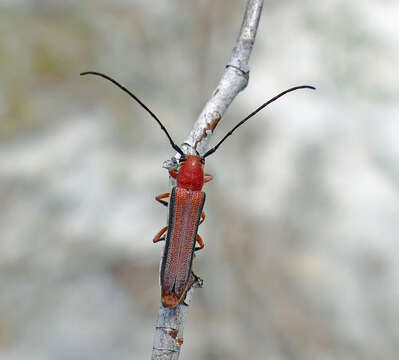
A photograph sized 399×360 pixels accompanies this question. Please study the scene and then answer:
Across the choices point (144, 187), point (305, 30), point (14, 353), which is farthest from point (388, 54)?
point (14, 353)

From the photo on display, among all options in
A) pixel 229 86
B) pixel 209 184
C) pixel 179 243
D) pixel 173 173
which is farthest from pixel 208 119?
pixel 209 184

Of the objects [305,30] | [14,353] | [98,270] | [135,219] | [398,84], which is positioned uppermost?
[305,30]

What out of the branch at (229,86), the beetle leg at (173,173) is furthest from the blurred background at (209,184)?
the branch at (229,86)

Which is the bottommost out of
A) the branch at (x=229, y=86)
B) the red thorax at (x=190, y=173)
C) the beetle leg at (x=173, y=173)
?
the red thorax at (x=190, y=173)

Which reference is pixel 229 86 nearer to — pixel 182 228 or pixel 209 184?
pixel 182 228

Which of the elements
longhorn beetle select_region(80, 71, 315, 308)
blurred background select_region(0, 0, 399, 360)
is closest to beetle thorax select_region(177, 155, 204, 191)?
longhorn beetle select_region(80, 71, 315, 308)

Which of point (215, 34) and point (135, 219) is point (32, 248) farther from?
point (215, 34)

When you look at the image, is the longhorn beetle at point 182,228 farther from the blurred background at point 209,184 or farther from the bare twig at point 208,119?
the blurred background at point 209,184
